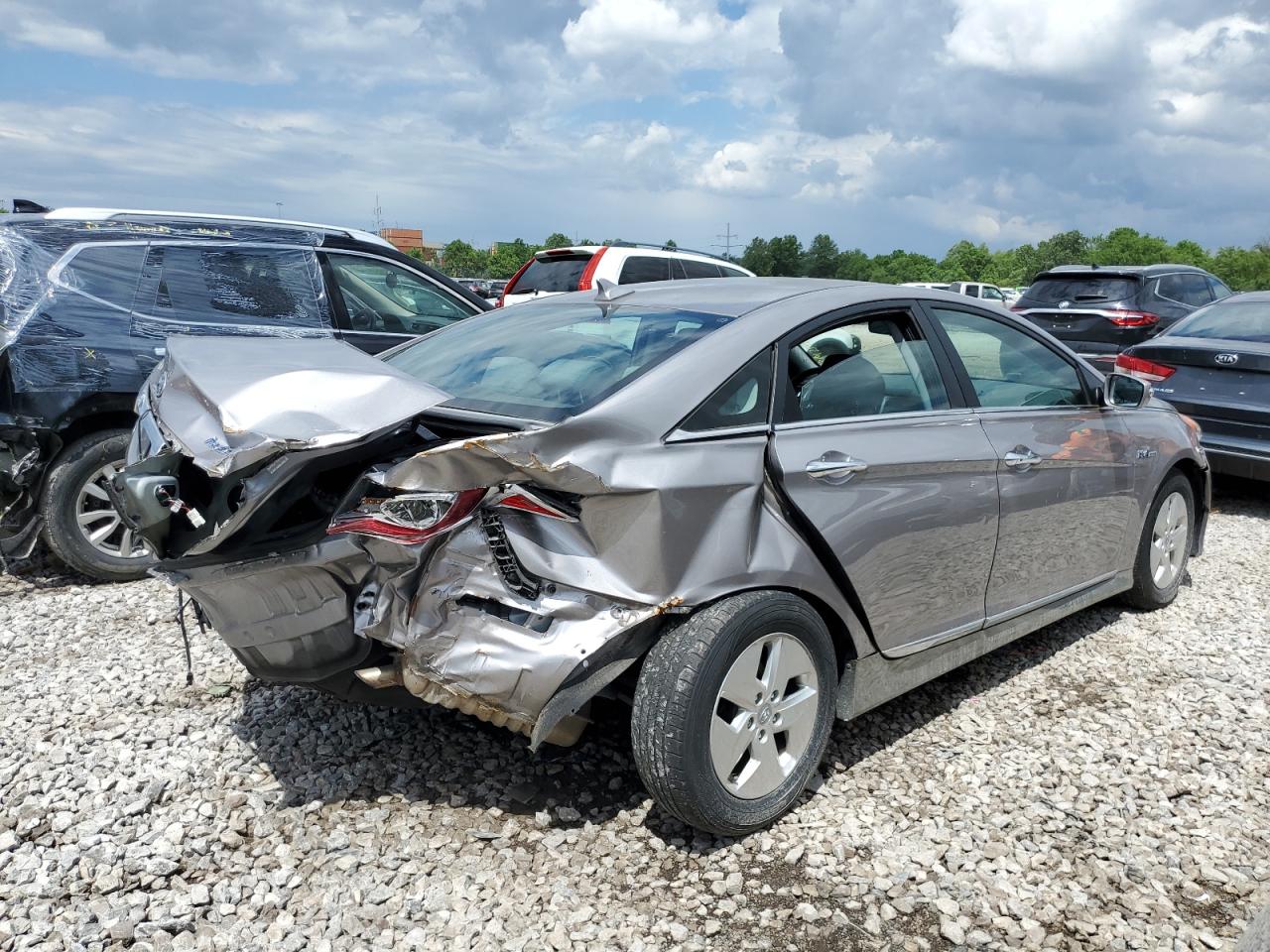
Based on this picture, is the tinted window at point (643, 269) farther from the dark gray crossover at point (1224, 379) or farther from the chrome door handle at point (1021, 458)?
the chrome door handle at point (1021, 458)

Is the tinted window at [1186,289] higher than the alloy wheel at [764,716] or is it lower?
higher

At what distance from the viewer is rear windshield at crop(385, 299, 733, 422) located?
9.66 feet

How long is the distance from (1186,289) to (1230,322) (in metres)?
4.32

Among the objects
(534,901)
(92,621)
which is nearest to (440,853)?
(534,901)

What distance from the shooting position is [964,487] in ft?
11.4

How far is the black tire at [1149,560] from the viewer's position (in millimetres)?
4793

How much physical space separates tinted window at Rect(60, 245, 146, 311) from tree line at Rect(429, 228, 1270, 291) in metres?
45.1

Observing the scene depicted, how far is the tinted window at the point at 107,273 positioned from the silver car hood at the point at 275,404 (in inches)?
110

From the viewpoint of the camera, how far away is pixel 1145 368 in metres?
7.62

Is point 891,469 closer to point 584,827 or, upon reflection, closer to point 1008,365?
point 1008,365

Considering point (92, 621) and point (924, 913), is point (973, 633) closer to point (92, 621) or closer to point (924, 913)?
point (924, 913)

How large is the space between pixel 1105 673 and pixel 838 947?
7.66 feet

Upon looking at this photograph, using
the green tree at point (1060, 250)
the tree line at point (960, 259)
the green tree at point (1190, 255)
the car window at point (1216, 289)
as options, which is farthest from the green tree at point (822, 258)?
the car window at point (1216, 289)

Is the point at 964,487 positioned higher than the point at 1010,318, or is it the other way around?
the point at 1010,318
